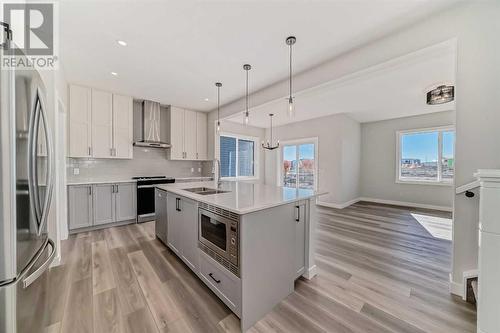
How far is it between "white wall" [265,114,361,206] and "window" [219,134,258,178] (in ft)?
6.23

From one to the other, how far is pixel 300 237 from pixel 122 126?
4.31 meters

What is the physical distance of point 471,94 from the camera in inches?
69.0

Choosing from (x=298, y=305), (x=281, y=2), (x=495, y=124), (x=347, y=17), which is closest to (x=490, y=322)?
(x=298, y=305)

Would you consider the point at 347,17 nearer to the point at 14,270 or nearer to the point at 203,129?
the point at 14,270

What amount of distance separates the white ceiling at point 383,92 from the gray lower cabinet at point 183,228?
251 centimetres

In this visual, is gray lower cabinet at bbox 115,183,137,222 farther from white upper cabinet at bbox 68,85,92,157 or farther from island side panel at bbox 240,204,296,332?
island side panel at bbox 240,204,296,332

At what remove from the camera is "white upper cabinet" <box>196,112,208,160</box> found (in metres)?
5.44

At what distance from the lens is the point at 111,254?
8.84ft

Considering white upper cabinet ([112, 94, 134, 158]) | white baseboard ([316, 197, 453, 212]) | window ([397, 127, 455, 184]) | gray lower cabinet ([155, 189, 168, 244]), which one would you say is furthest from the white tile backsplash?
window ([397, 127, 455, 184])

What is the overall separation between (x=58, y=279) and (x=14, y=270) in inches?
70.5

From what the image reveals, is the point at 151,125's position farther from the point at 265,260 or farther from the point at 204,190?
the point at 265,260

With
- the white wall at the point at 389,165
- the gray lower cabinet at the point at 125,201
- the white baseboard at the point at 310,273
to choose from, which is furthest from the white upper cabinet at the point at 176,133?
the white wall at the point at 389,165

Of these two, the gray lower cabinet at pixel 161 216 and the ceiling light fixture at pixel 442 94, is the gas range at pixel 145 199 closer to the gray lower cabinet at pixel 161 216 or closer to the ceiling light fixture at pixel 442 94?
the gray lower cabinet at pixel 161 216

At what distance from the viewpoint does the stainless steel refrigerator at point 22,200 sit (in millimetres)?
832
